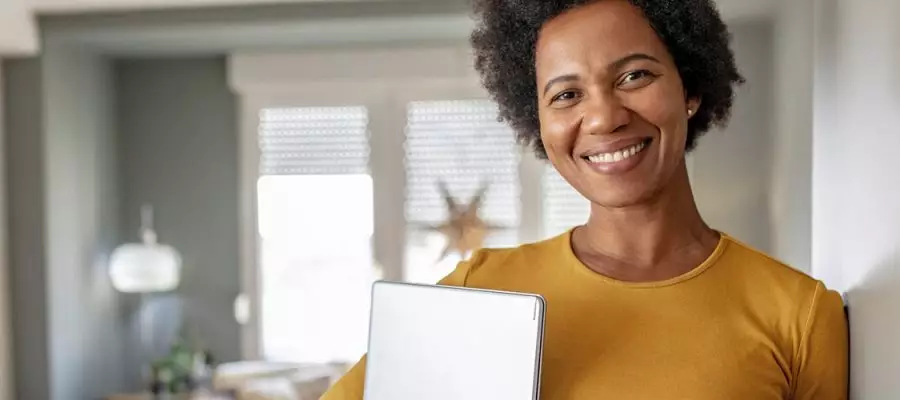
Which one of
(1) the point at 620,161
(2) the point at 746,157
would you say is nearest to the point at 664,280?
(1) the point at 620,161

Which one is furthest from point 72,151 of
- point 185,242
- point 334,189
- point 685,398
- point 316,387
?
point 685,398

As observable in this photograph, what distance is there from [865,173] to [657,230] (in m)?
0.20

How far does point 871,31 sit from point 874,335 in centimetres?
26

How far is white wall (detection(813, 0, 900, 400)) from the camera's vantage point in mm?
695

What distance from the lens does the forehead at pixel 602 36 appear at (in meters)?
0.81

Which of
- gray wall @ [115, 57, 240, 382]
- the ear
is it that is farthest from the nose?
gray wall @ [115, 57, 240, 382]

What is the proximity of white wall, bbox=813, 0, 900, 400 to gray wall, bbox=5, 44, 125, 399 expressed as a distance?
2698mm

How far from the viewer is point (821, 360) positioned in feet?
2.66

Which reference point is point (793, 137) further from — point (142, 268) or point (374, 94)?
point (142, 268)

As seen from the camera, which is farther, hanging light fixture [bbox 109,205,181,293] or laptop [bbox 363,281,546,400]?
hanging light fixture [bbox 109,205,181,293]

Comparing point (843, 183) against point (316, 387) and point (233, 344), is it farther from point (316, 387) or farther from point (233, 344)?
point (233, 344)

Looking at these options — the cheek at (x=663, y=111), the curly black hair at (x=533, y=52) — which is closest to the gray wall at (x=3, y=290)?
the curly black hair at (x=533, y=52)

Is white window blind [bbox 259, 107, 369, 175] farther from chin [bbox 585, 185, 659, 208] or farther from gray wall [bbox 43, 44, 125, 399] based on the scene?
chin [bbox 585, 185, 659, 208]

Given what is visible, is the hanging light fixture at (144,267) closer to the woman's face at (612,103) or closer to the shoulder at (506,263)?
the shoulder at (506,263)
